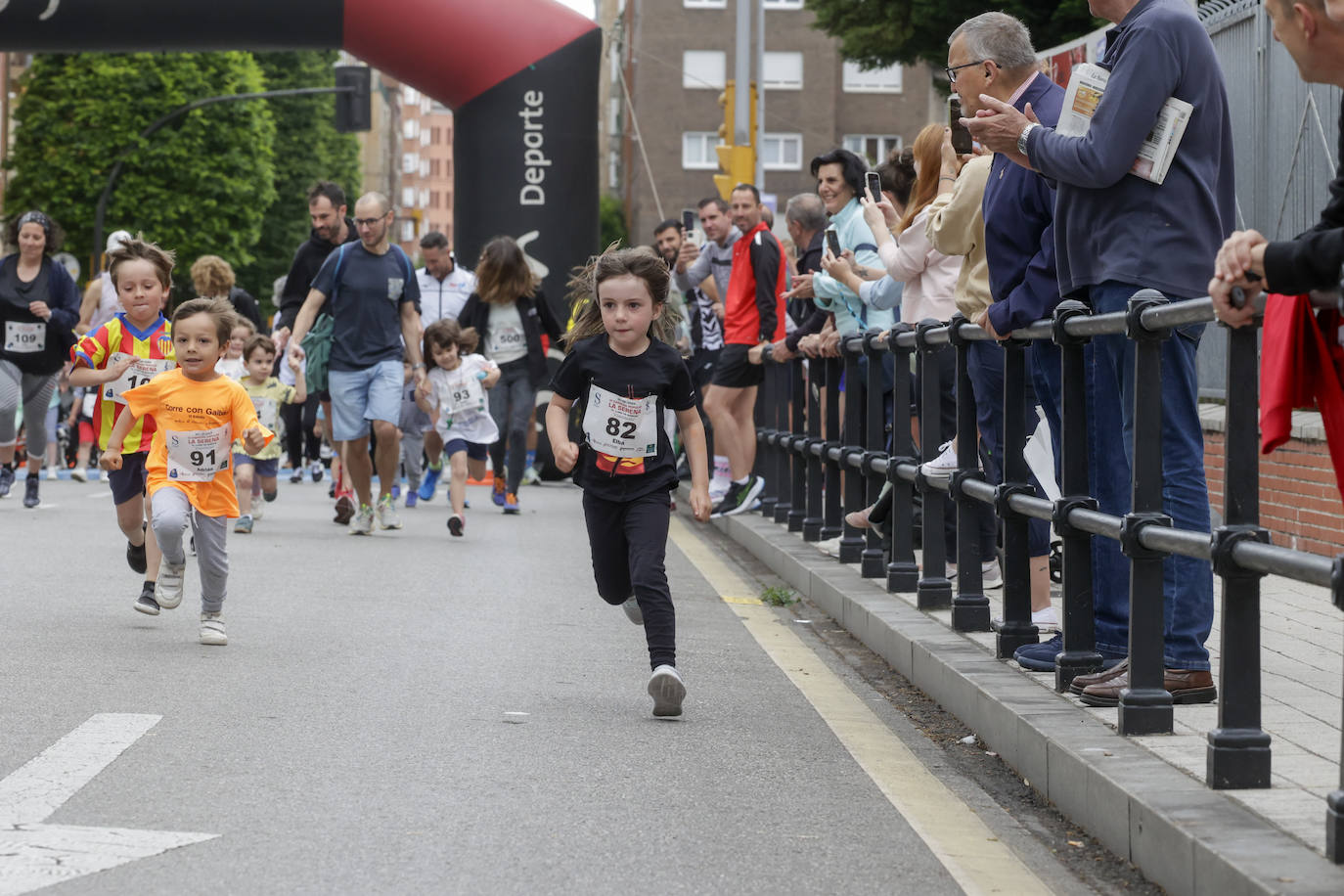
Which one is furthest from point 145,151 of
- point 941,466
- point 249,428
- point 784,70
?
point 941,466

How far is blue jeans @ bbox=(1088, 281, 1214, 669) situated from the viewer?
18.1ft

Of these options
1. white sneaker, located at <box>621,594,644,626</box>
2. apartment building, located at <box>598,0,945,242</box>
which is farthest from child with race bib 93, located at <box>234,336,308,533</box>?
apartment building, located at <box>598,0,945,242</box>

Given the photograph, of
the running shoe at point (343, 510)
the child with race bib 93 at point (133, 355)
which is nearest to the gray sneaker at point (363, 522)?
the running shoe at point (343, 510)

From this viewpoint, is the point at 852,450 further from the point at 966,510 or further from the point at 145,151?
the point at 145,151

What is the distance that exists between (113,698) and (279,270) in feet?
227

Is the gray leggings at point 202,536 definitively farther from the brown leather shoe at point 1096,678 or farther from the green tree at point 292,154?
the green tree at point 292,154

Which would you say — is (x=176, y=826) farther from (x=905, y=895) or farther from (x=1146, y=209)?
(x=1146, y=209)

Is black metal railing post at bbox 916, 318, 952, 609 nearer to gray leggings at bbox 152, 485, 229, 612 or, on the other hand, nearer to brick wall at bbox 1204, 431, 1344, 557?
brick wall at bbox 1204, 431, 1344, 557

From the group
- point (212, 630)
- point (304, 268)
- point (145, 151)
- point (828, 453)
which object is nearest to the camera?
point (212, 630)

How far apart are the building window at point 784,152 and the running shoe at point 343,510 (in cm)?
5769

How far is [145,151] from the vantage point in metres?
58.8

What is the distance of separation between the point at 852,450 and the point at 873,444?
1.25 feet

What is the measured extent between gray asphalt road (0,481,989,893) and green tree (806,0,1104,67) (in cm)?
1552

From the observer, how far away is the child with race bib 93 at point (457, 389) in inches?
572
